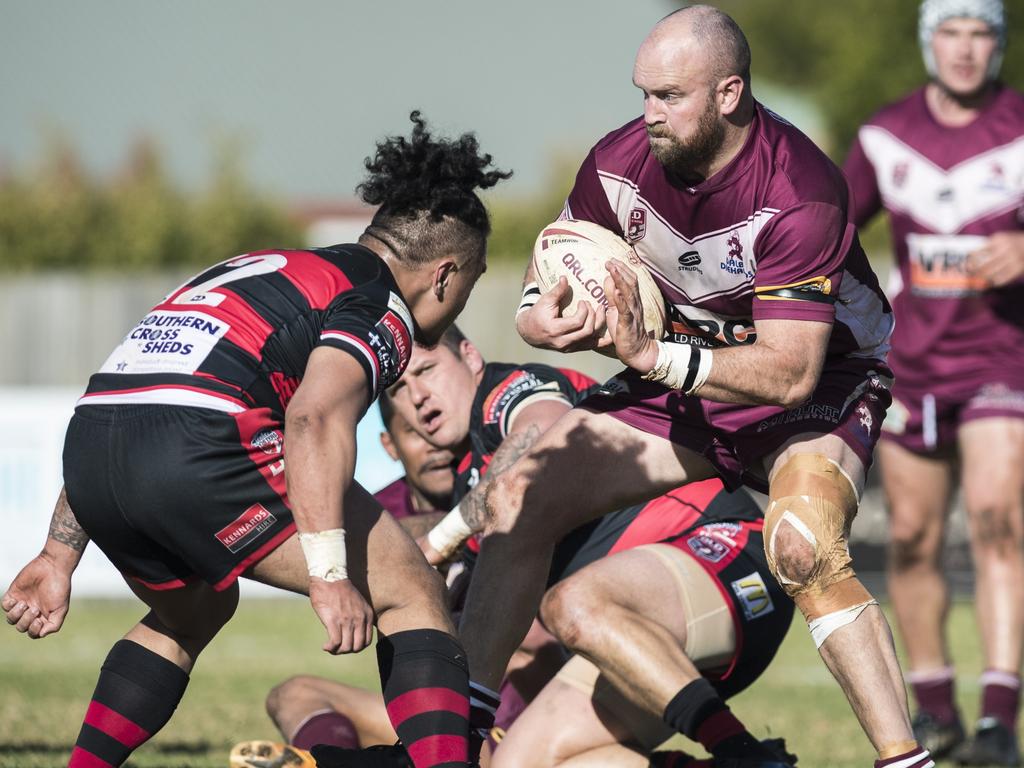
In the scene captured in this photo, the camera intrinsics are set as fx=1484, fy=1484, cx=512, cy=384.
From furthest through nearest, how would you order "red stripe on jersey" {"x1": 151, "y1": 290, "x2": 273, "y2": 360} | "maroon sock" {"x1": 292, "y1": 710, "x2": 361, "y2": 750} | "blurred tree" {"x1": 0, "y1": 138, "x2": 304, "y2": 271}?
1. "blurred tree" {"x1": 0, "y1": 138, "x2": 304, "y2": 271}
2. "maroon sock" {"x1": 292, "y1": 710, "x2": 361, "y2": 750}
3. "red stripe on jersey" {"x1": 151, "y1": 290, "x2": 273, "y2": 360}

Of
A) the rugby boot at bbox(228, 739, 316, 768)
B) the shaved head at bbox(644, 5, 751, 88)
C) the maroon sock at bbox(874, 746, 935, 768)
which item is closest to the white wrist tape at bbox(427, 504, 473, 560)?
the rugby boot at bbox(228, 739, 316, 768)

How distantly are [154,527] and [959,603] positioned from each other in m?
10.1

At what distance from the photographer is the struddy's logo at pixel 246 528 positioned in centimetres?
398

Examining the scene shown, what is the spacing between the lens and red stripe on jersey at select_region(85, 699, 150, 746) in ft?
14.7

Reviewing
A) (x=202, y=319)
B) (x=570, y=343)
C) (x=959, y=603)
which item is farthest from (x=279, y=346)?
(x=959, y=603)

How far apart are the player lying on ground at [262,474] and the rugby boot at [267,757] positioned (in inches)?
13.1

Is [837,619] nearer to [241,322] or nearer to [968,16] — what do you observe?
[241,322]

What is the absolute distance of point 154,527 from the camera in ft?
13.1

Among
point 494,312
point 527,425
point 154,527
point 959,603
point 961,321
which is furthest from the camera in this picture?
point 494,312

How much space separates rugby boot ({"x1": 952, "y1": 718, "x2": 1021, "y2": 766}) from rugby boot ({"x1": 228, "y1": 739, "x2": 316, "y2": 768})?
10.2ft

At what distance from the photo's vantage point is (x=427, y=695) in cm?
404

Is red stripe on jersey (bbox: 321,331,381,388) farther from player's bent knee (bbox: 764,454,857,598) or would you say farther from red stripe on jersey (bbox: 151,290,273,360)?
player's bent knee (bbox: 764,454,857,598)

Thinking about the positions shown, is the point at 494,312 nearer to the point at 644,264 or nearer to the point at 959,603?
the point at 959,603

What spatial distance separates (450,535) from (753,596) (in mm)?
1036
